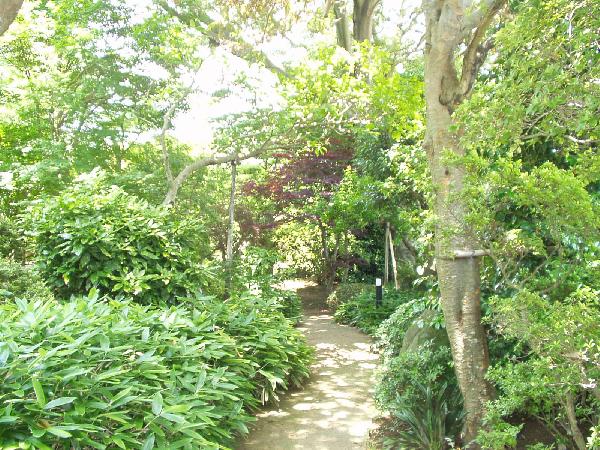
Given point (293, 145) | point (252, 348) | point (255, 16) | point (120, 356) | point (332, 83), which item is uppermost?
point (255, 16)

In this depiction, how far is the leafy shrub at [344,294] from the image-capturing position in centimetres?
995

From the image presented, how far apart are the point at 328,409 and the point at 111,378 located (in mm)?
2628

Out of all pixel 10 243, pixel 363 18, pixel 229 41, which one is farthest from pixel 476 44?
pixel 363 18

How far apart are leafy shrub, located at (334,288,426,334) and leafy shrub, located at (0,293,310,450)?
175 inches

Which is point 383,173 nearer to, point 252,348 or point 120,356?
point 252,348

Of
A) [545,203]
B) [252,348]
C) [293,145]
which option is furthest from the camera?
[293,145]

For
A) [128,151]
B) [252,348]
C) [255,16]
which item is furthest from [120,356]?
[128,151]

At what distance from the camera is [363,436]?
12.9 feet

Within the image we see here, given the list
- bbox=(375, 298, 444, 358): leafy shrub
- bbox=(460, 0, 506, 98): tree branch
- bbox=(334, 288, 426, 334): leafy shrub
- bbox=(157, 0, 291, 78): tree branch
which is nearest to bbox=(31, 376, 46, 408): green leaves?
bbox=(460, 0, 506, 98): tree branch

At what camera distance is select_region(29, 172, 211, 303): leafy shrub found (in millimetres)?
4613

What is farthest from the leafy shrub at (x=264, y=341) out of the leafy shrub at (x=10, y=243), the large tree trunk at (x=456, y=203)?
the leafy shrub at (x=10, y=243)

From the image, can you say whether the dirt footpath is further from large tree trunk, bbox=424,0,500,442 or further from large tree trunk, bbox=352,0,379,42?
large tree trunk, bbox=352,0,379,42

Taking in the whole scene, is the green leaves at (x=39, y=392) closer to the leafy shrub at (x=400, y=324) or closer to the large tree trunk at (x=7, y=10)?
the large tree trunk at (x=7, y=10)

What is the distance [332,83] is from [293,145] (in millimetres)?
1406
